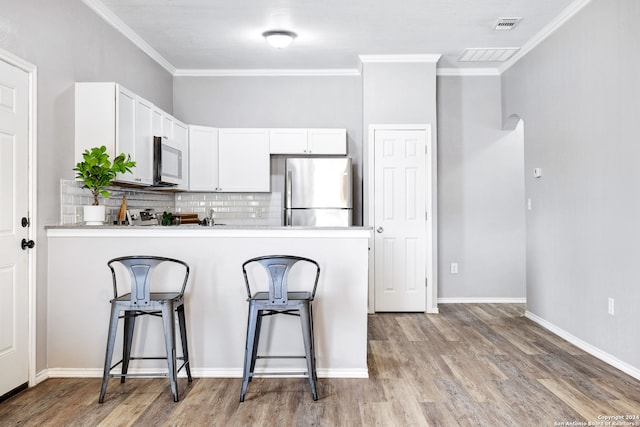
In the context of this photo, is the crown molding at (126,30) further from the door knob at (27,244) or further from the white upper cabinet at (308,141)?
the door knob at (27,244)

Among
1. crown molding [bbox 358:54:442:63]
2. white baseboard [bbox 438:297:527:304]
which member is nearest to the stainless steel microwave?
crown molding [bbox 358:54:442:63]

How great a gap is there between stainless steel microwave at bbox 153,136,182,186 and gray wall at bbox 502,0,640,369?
3627 mm

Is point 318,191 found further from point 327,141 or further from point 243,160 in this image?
point 243,160

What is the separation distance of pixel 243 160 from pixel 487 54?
2963 millimetres

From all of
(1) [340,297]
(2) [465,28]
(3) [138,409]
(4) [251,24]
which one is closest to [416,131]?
(2) [465,28]

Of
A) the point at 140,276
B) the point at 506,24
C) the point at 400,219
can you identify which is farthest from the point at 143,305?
the point at 506,24

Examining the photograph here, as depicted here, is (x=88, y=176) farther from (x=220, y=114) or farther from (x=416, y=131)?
(x=416, y=131)

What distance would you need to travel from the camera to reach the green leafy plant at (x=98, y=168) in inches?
121

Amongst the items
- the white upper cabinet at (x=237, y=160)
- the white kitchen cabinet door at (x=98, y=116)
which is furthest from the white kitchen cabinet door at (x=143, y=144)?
the white upper cabinet at (x=237, y=160)

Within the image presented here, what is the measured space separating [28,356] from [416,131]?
13.4ft

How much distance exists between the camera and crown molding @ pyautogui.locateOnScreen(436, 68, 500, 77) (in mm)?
5410

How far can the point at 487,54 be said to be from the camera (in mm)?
4910

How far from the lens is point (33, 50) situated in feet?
9.57

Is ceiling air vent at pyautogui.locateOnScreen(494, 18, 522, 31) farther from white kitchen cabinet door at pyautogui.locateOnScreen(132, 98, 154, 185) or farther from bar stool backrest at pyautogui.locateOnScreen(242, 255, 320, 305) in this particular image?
white kitchen cabinet door at pyautogui.locateOnScreen(132, 98, 154, 185)
